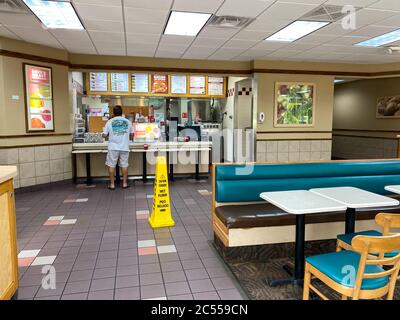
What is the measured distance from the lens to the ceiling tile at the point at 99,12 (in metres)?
4.34

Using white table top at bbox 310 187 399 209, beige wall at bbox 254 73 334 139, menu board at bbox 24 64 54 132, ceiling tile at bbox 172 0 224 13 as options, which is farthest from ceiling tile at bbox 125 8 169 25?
beige wall at bbox 254 73 334 139

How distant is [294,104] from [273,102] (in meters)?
0.62

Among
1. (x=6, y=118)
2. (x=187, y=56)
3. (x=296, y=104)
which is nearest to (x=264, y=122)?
(x=296, y=104)

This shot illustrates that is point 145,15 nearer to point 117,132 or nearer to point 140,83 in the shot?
point 117,132

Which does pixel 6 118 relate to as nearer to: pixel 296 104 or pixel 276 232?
pixel 276 232

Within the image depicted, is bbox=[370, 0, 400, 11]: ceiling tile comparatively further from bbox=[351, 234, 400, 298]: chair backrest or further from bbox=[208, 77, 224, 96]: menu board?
bbox=[208, 77, 224, 96]: menu board

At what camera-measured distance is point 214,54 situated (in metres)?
7.35

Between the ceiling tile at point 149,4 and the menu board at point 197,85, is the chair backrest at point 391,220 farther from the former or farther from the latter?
the menu board at point 197,85

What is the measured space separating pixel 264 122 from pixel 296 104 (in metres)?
1.03

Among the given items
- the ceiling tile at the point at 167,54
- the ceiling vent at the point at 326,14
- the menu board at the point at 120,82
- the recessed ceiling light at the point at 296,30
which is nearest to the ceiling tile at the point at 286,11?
the ceiling vent at the point at 326,14

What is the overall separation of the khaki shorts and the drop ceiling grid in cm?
219

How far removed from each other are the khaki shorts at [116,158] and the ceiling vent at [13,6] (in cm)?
294

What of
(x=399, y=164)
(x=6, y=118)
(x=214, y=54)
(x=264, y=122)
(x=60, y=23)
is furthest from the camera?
(x=264, y=122)
